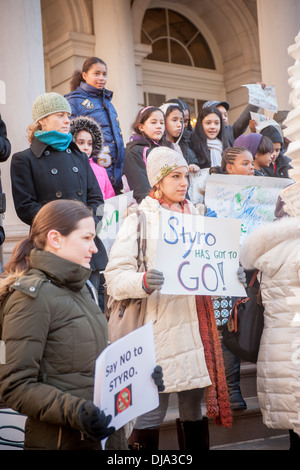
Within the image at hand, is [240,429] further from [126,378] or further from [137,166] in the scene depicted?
[126,378]

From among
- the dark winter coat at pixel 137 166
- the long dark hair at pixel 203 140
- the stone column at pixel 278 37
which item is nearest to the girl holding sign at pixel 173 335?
the dark winter coat at pixel 137 166

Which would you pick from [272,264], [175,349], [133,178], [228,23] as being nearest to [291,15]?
[228,23]

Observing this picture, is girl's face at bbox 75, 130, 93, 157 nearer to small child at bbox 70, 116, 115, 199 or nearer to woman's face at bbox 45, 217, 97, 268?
small child at bbox 70, 116, 115, 199

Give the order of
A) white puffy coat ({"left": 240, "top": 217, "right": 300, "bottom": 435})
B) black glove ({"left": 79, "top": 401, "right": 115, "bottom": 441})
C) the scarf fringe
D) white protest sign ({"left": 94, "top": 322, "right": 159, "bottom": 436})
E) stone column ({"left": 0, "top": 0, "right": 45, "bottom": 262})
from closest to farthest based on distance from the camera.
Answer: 1. black glove ({"left": 79, "top": 401, "right": 115, "bottom": 441})
2. white protest sign ({"left": 94, "top": 322, "right": 159, "bottom": 436})
3. the scarf fringe
4. white puffy coat ({"left": 240, "top": 217, "right": 300, "bottom": 435})
5. stone column ({"left": 0, "top": 0, "right": 45, "bottom": 262})

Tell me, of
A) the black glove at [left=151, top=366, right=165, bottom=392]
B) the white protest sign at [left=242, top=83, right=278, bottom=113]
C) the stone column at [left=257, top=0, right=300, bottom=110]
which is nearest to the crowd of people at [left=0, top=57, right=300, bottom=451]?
the black glove at [left=151, top=366, right=165, bottom=392]

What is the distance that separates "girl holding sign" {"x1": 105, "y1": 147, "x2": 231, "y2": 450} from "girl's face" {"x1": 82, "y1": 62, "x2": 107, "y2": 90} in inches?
106

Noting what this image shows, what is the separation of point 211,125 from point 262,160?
24.1 inches

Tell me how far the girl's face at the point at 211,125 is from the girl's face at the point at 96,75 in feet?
3.66

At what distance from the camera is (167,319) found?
4.46m

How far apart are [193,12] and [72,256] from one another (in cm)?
1278

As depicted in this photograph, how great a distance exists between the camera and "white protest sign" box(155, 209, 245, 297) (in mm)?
4395

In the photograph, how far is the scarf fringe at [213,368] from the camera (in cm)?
454

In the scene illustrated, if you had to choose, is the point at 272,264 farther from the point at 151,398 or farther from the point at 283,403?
the point at 151,398

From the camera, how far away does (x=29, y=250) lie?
11.0 ft
